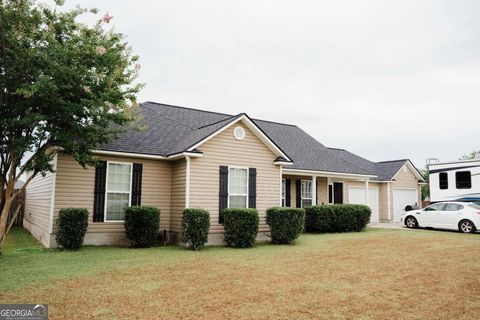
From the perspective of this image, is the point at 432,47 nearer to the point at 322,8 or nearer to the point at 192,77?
the point at 322,8

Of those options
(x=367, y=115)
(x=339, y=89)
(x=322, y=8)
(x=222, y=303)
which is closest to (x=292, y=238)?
(x=222, y=303)

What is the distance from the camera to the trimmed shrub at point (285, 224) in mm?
12558

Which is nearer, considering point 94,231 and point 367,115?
point 94,231

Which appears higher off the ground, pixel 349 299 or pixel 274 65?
pixel 274 65

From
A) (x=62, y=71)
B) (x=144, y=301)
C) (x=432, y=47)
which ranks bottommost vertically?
(x=144, y=301)

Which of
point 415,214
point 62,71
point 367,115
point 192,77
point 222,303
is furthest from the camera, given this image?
point 367,115

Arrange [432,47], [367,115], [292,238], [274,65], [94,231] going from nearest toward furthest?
[94,231] < [292,238] < [432,47] < [274,65] < [367,115]

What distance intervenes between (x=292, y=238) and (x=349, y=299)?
6969 millimetres

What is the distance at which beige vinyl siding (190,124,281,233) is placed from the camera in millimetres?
12469

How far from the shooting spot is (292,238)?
12617mm

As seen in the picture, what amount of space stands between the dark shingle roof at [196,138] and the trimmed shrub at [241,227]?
291 centimetres

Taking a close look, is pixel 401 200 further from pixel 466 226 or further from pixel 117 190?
pixel 117 190

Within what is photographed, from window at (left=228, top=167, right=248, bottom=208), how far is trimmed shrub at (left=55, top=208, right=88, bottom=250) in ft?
16.4

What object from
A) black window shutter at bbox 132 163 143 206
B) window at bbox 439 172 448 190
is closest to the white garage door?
window at bbox 439 172 448 190
